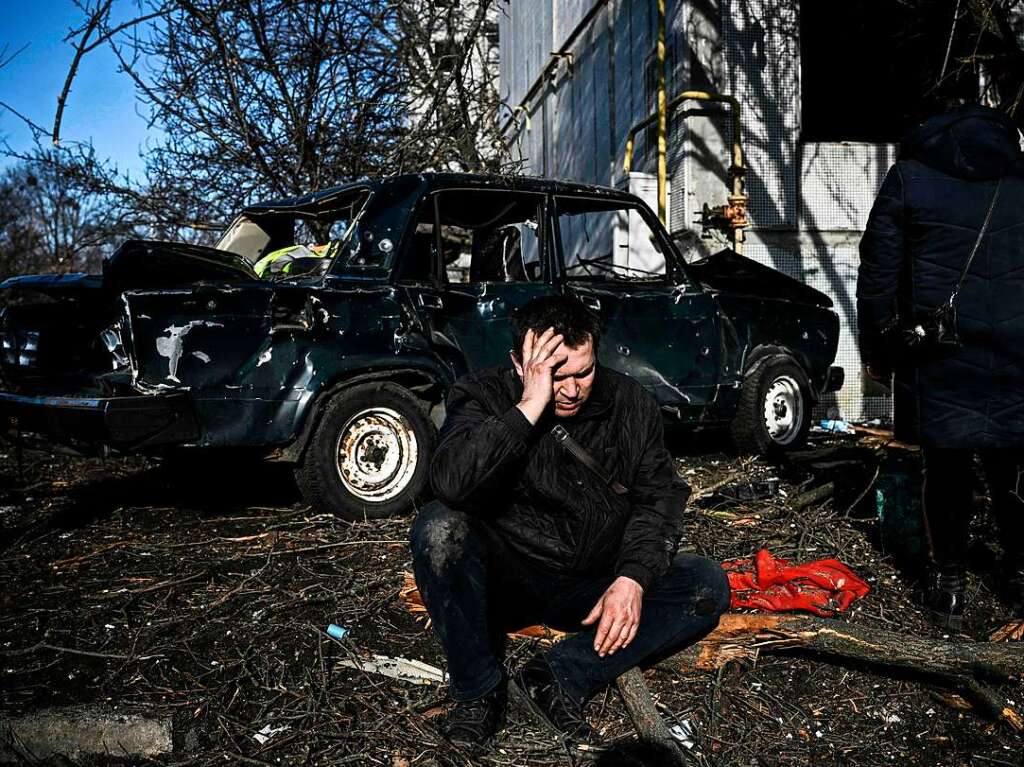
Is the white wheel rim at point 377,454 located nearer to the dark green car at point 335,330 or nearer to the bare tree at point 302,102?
the dark green car at point 335,330

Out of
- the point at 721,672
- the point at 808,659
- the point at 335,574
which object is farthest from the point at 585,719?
the point at 335,574

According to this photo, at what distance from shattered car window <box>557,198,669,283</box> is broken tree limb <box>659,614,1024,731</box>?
9.43 ft

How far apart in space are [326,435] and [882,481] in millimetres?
2735

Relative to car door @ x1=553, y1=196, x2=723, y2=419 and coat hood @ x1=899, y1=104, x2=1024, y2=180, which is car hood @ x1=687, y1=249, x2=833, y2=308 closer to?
car door @ x1=553, y1=196, x2=723, y2=419

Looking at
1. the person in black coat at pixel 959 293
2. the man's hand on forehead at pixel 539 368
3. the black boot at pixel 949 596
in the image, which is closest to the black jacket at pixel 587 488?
the man's hand on forehead at pixel 539 368

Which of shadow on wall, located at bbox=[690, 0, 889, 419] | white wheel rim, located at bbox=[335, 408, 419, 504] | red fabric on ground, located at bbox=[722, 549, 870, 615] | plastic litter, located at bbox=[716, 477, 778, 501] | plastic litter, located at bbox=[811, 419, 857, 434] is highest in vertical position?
shadow on wall, located at bbox=[690, 0, 889, 419]

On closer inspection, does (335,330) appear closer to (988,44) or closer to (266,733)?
(266,733)

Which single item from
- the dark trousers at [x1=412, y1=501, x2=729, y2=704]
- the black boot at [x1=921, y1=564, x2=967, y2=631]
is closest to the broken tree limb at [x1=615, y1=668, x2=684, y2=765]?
the dark trousers at [x1=412, y1=501, x2=729, y2=704]

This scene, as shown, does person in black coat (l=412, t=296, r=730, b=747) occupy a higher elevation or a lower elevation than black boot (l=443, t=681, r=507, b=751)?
higher

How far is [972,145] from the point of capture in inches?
127

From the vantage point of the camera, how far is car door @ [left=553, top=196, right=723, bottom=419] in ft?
18.3

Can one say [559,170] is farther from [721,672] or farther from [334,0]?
[721,672]

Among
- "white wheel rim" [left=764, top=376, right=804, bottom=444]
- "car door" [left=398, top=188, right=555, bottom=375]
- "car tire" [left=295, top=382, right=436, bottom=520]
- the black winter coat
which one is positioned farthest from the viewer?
"white wheel rim" [left=764, top=376, right=804, bottom=444]

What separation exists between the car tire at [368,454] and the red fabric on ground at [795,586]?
180cm
